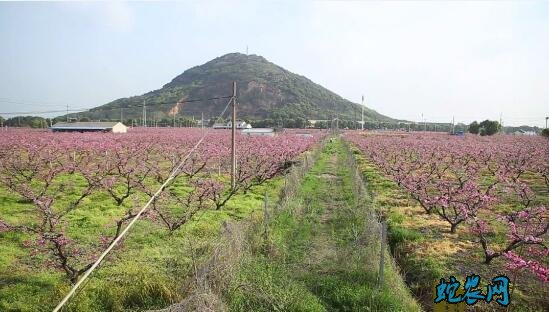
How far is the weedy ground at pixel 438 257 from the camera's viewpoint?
8.66 meters

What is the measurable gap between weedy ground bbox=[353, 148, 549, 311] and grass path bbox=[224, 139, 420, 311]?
2.81 feet

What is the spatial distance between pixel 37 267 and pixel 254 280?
515 centimetres

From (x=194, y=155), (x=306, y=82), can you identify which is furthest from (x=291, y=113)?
(x=194, y=155)

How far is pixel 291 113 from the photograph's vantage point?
144 metres

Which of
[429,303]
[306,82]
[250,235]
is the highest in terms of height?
[306,82]

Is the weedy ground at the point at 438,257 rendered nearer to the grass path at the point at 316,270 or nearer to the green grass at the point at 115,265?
the grass path at the point at 316,270

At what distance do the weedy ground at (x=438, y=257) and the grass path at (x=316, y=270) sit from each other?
86cm

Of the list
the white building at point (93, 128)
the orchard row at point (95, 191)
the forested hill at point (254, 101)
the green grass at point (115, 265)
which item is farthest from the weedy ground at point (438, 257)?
the forested hill at point (254, 101)

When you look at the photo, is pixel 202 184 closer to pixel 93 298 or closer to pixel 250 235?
pixel 250 235

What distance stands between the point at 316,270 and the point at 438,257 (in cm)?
340

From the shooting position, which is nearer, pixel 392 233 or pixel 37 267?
pixel 37 267

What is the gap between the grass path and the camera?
792 centimetres

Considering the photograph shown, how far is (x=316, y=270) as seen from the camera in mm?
9844

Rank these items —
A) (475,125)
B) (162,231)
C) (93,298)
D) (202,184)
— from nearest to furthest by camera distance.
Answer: (93,298), (162,231), (202,184), (475,125)
